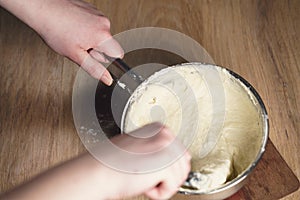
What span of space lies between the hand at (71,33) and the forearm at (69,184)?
27cm

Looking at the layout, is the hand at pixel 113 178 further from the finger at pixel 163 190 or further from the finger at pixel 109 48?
the finger at pixel 109 48

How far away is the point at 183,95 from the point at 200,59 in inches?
5.0

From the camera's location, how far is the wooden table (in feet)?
2.91

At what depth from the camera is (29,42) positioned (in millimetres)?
1023

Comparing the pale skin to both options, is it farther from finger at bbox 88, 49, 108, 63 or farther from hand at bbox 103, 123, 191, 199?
finger at bbox 88, 49, 108, 63

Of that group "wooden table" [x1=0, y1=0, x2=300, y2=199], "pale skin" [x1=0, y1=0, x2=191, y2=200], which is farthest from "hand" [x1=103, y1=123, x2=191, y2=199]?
"wooden table" [x1=0, y1=0, x2=300, y2=199]

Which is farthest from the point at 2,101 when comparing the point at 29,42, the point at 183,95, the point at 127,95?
the point at 183,95

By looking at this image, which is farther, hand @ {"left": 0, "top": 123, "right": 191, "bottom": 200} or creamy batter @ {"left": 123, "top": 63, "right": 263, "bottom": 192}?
creamy batter @ {"left": 123, "top": 63, "right": 263, "bottom": 192}

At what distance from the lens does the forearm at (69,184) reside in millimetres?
591

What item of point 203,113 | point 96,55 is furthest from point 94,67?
point 203,113

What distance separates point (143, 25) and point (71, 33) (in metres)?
0.23

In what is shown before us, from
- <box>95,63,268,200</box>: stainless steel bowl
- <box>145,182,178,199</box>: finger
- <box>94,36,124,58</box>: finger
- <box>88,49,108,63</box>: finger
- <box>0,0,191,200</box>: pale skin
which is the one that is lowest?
<box>95,63,268,200</box>: stainless steel bowl

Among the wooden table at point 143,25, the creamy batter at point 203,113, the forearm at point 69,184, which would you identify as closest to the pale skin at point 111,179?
the forearm at point 69,184

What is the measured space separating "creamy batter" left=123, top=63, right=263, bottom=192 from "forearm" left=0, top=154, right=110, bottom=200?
20 cm
